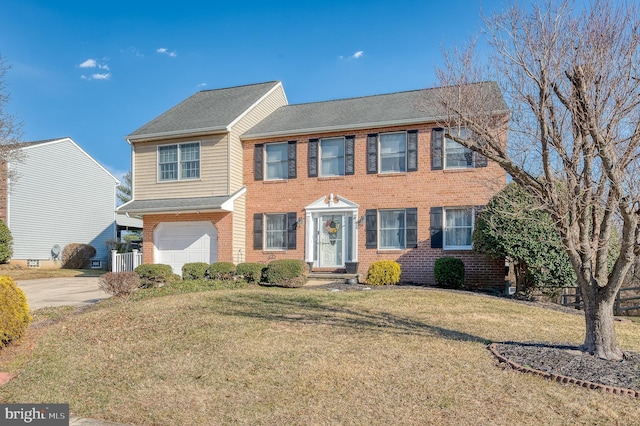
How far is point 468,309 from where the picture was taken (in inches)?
401

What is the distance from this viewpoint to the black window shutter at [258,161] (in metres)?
18.2

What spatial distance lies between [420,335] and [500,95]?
12.8 feet

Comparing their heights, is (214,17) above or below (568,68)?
above

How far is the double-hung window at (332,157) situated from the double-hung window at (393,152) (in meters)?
1.47

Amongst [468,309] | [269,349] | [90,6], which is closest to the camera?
[269,349]

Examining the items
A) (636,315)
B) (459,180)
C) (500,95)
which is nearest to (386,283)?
(459,180)

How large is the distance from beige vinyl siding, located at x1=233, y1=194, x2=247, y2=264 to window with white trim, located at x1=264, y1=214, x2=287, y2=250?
0.81 m

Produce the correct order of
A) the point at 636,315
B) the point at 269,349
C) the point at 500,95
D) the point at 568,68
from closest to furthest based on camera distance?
the point at 568,68, the point at 269,349, the point at 500,95, the point at 636,315

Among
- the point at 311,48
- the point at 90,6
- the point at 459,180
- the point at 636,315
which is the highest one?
the point at 90,6

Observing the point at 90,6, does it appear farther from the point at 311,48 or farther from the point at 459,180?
the point at 459,180

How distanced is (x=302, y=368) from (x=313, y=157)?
479 inches

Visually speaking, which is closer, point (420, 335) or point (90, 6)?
point (420, 335)

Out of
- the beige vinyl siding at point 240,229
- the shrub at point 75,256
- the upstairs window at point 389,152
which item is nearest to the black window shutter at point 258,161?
the beige vinyl siding at point 240,229

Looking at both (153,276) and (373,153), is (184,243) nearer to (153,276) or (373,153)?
(153,276)
